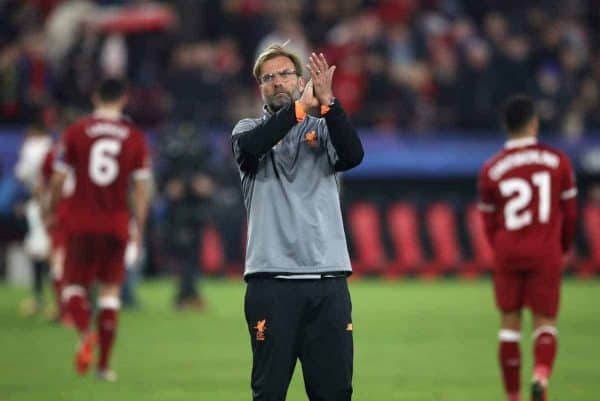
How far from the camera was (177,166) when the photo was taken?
1983 centimetres

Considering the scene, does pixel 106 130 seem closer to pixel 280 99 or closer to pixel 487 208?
pixel 487 208

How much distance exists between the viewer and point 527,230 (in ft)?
34.3

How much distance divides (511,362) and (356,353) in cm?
415

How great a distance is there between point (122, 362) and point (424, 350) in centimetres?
302

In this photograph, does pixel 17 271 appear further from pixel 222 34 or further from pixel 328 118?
pixel 328 118

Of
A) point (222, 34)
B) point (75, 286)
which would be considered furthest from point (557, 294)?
point (222, 34)

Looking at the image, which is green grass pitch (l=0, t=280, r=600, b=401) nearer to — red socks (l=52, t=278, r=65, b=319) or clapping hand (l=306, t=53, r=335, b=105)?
red socks (l=52, t=278, r=65, b=319)

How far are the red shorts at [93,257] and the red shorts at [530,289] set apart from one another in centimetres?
380

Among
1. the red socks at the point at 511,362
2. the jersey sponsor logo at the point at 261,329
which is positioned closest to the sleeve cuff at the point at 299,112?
the jersey sponsor logo at the point at 261,329

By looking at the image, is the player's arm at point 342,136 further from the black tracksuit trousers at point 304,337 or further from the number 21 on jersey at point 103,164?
the number 21 on jersey at point 103,164

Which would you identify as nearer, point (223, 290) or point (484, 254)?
point (223, 290)

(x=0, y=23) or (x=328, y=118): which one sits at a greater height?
(x=0, y=23)

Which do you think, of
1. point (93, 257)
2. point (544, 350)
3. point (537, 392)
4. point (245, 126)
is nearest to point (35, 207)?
point (93, 257)

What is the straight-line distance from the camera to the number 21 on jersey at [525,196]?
10391mm
